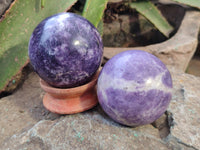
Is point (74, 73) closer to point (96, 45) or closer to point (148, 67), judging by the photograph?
point (96, 45)

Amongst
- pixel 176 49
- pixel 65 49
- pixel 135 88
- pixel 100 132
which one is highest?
pixel 65 49

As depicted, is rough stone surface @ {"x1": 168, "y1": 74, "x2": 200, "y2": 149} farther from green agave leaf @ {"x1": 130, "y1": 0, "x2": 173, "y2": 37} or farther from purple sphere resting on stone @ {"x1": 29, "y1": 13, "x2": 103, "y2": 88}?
green agave leaf @ {"x1": 130, "y1": 0, "x2": 173, "y2": 37}

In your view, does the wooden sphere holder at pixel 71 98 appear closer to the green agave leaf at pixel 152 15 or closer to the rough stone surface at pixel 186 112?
the rough stone surface at pixel 186 112

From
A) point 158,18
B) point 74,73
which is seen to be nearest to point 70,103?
point 74,73

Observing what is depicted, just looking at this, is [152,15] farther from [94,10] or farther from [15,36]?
[15,36]

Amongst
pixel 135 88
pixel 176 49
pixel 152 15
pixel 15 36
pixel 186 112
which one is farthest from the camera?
pixel 152 15

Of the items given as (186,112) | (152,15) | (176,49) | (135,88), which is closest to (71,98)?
(135,88)

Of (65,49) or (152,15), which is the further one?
(152,15)
